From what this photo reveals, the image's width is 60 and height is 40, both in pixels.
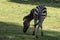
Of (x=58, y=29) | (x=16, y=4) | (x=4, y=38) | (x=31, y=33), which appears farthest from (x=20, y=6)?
(x=4, y=38)

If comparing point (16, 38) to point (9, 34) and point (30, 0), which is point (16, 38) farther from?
point (30, 0)

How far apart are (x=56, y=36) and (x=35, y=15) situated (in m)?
1.75

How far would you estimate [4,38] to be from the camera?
11.4 metres

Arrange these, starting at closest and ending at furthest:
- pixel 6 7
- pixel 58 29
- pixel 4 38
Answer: pixel 4 38 < pixel 58 29 < pixel 6 7

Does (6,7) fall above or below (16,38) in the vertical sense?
above

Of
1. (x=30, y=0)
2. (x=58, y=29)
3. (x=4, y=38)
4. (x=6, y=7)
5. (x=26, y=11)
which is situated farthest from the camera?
(x=30, y=0)

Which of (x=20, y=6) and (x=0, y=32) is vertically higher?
(x=20, y=6)

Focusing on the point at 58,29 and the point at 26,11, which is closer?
the point at 58,29

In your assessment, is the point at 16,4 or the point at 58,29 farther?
the point at 16,4

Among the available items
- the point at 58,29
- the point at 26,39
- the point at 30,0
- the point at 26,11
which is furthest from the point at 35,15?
the point at 30,0

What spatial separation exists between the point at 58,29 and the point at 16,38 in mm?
4366

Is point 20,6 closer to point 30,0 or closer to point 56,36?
point 30,0

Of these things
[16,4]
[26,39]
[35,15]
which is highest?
[16,4]

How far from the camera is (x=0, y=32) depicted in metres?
12.8
